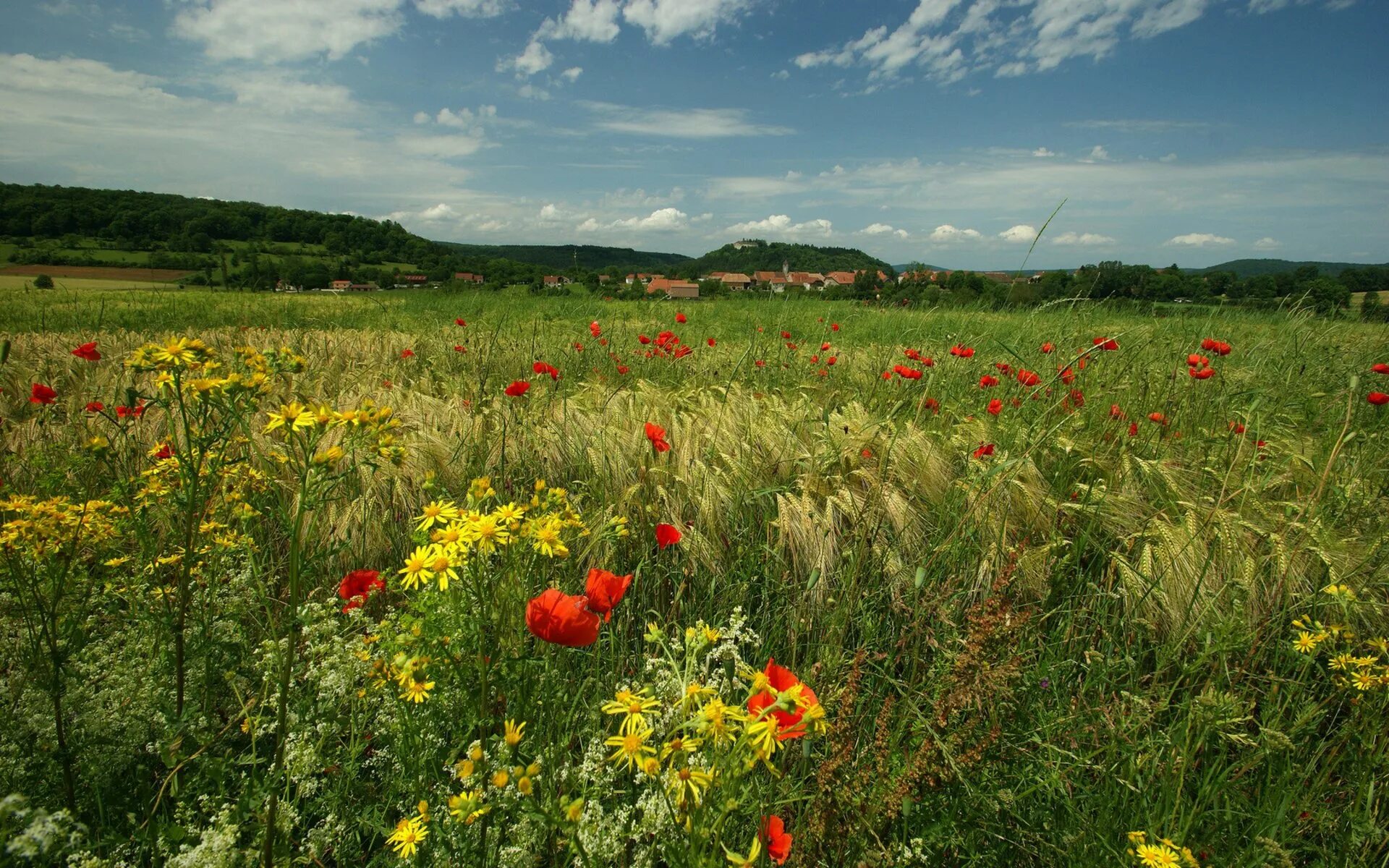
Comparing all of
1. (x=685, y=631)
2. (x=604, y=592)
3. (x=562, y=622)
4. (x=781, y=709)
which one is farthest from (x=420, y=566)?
(x=781, y=709)

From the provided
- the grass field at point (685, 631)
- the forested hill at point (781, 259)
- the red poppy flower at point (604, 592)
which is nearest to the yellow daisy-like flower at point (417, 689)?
the grass field at point (685, 631)

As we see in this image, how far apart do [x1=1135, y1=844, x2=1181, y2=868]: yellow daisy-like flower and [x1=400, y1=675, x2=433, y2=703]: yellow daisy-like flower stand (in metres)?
1.28

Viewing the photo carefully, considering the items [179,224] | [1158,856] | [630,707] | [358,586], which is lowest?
[1158,856]

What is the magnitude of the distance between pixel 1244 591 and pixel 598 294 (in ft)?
47.4

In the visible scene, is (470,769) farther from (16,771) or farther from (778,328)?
(778,328)

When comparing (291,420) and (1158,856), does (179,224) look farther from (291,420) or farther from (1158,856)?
(1158,856)

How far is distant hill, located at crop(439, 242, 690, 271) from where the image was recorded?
6206 centimetres

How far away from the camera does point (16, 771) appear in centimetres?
123

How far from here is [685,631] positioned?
1.09 meters

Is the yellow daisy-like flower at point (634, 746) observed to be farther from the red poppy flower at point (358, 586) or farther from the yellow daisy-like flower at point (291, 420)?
the red poppy flower at point (358, 586)

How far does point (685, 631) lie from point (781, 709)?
10.5 inches

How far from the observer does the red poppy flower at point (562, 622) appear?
1.02m

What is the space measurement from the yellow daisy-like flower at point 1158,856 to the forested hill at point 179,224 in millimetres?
30850

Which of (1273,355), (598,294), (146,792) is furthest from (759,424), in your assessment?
(598,294)
